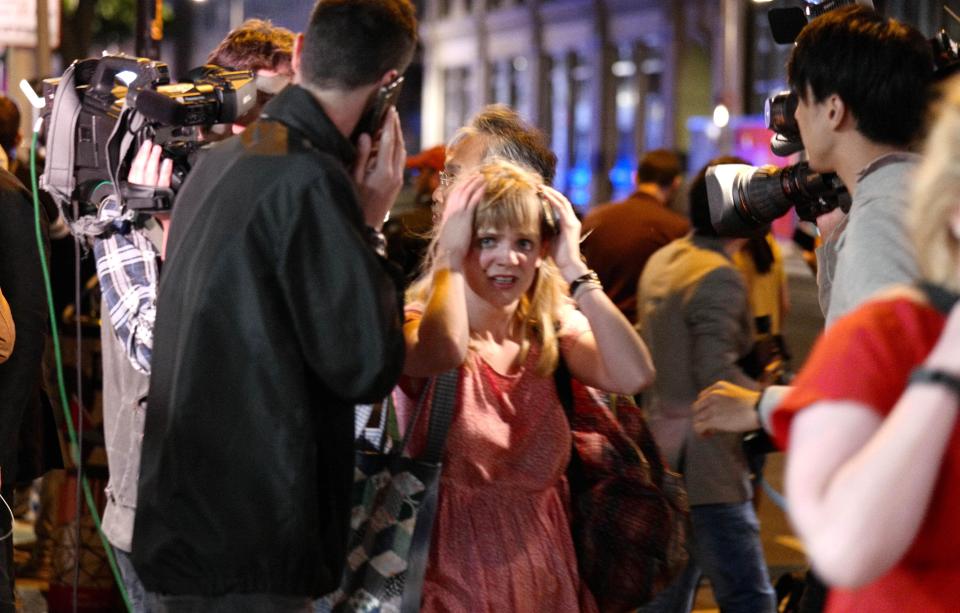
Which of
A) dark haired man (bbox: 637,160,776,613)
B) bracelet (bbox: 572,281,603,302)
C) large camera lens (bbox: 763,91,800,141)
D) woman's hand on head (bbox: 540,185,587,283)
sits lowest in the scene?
dark haired man (bbox: 637,160,776,613)

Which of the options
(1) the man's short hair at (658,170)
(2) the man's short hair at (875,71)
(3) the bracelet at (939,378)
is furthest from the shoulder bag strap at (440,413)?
(1) the man's short hair at (658,170)

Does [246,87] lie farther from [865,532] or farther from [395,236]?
[395,236]

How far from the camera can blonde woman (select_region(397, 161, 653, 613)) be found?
356cm

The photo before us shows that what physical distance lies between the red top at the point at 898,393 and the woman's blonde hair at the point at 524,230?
1.71 meters

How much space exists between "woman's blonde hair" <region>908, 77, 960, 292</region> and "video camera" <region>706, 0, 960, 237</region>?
1.49 metres

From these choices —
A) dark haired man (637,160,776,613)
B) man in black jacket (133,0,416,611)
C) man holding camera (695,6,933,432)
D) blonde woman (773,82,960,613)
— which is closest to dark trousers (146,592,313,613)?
man in black jacket (133,0,416,611)

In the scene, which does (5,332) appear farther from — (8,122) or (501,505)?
(501,505)

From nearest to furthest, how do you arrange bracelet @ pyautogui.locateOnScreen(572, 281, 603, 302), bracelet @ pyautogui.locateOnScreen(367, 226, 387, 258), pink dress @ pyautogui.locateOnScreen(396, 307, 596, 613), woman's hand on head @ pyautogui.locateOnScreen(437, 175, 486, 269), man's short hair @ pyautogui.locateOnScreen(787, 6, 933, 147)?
bracelet @ pyautogui.locateOnScreen(367, 226, 387, 258) < man's short hair @ pyautogui.locateOnScreen(787, 6, 933, 147) < pink dress @ pyautogui.locateOnScreen(396, 307, 596, 613) < woman's hand on head @ pyautogui.locateOnScreen(437, 175, 486, 269) < bracelet @ pyautogui.locateOnScreen(572, 281, 603, 302)

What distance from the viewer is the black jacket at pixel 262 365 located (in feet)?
9.36

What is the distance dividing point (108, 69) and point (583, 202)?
41.0 metres

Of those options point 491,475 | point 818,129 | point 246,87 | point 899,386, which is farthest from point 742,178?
point 899,386

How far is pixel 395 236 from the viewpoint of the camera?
766 centimetres

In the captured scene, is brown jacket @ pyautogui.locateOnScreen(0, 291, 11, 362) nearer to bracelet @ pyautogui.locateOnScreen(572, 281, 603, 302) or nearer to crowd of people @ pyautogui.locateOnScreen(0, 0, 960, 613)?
crowd of people @ pyautogui.locateOnScreen(0, 0, 960, 613)

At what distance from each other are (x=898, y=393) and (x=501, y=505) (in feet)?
5.60
